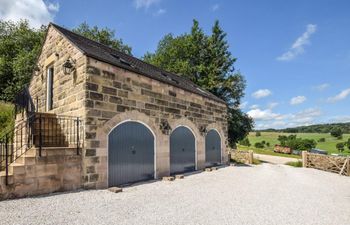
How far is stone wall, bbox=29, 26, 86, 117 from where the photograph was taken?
8619 mm

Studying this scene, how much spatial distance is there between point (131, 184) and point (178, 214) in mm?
4108

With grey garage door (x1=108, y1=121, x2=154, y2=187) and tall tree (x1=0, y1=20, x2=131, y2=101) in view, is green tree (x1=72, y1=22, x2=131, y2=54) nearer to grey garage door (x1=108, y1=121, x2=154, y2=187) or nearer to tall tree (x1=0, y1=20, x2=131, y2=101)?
tall tree (x1=0, y1=20, x2=131, y2=101)

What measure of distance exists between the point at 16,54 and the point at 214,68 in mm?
21901

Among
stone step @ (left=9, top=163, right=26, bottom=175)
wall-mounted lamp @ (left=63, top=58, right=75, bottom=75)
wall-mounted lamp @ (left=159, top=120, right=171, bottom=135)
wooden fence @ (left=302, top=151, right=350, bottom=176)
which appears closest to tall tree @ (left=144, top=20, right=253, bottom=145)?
wooden fence @ (left=302, top=151, right=350, bottom=176)

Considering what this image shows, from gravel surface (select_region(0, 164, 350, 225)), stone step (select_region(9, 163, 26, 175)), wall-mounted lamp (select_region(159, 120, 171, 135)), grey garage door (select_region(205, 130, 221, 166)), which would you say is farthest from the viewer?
grey garage door (select_region(205, 130, 221, 166))

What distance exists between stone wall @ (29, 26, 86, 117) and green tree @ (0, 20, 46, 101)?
9983 mm

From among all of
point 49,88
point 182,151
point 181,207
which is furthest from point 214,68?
point 181,207

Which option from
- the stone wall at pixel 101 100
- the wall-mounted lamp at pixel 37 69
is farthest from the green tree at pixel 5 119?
the wall-mounted lamp at pixel 37 69

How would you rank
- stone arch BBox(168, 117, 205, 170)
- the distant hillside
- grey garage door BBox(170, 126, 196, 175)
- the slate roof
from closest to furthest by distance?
the slate roof, grey garage door BBox(170, 126, 196, 175), stone arch BBox(168, 117, 205, 170), the distant hillside

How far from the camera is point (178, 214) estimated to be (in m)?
5.89

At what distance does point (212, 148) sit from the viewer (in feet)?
54.3

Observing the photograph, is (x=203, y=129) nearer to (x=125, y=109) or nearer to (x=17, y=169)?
(x=125, y=109)

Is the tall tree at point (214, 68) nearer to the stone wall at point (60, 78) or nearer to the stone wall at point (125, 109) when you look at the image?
the stone wall at point (125, 109)

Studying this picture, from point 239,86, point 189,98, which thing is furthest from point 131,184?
point 239,86
